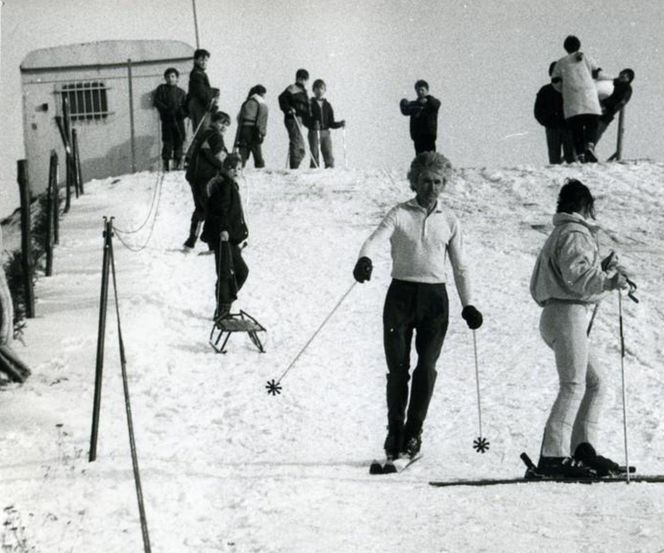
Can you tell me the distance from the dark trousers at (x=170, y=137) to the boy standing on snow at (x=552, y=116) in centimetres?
584

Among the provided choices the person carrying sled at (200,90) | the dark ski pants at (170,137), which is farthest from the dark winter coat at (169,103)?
the person carrying sled at (200,90)

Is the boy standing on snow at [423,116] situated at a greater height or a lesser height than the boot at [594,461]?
greater

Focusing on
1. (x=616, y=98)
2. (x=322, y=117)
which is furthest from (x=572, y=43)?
(x=322, y=117)

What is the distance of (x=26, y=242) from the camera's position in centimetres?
1185

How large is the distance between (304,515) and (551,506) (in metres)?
1.21

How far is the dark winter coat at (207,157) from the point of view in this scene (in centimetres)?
1332

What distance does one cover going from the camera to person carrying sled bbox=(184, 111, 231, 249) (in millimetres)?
13133

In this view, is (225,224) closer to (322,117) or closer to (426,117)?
(426,117)

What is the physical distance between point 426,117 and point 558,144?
89.1 inches

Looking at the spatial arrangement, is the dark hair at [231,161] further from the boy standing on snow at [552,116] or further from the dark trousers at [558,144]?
the dark trousers at [558,144]

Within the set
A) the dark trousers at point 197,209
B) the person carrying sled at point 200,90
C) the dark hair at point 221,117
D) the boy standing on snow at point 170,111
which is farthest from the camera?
the boy standing on snow at point 170,111

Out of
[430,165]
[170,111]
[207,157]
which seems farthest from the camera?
[170,111]

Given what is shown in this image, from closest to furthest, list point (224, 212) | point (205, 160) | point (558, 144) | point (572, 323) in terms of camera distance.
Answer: point (572, 323), point (224, 212), point (205, 160), point (558, 144)

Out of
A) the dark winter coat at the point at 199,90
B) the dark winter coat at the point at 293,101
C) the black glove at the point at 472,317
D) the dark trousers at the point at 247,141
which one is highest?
the dark winter coat at the point at 199,90
